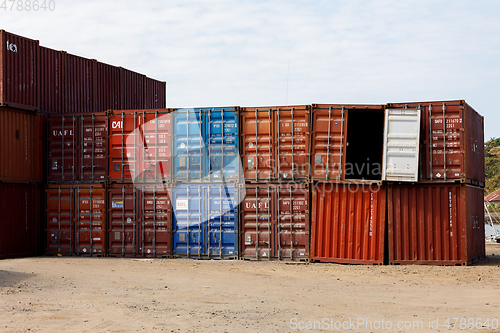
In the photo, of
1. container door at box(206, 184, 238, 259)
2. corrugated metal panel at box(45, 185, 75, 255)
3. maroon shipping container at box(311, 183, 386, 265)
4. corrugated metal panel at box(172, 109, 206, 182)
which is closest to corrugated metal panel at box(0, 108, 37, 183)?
corrugated metal panel at box(45, 185, 75, 255)

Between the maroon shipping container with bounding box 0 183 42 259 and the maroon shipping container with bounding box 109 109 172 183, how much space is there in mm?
3558

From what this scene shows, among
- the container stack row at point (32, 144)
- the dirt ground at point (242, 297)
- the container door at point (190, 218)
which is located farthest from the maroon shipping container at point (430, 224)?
the container stack row at point (32, 144)

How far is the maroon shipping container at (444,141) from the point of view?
704 inches

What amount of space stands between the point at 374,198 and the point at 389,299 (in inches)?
272

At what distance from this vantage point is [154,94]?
30844 mm

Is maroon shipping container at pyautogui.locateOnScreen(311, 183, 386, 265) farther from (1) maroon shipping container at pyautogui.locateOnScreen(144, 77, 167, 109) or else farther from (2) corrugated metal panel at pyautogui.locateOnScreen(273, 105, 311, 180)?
(1) maroon shipping container at pyautogui.locateOnScreen(144, 77, 167, 109)

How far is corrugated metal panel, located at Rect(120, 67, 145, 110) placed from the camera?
27.5 m

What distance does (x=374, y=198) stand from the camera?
1853cm

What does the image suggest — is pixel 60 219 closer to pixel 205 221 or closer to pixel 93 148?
pixel 93 148

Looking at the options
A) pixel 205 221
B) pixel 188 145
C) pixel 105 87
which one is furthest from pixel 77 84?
pixel 205 221

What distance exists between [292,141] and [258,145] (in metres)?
1.23

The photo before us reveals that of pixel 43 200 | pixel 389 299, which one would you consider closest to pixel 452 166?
pixel 389 299

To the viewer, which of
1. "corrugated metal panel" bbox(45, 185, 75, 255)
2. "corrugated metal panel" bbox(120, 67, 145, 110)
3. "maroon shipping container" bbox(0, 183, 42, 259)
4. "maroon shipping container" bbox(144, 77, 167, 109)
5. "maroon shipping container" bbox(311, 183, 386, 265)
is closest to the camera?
"maroon shipping container" bbox(311, 183, 386, 265)

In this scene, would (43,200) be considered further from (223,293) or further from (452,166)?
(452,166)
